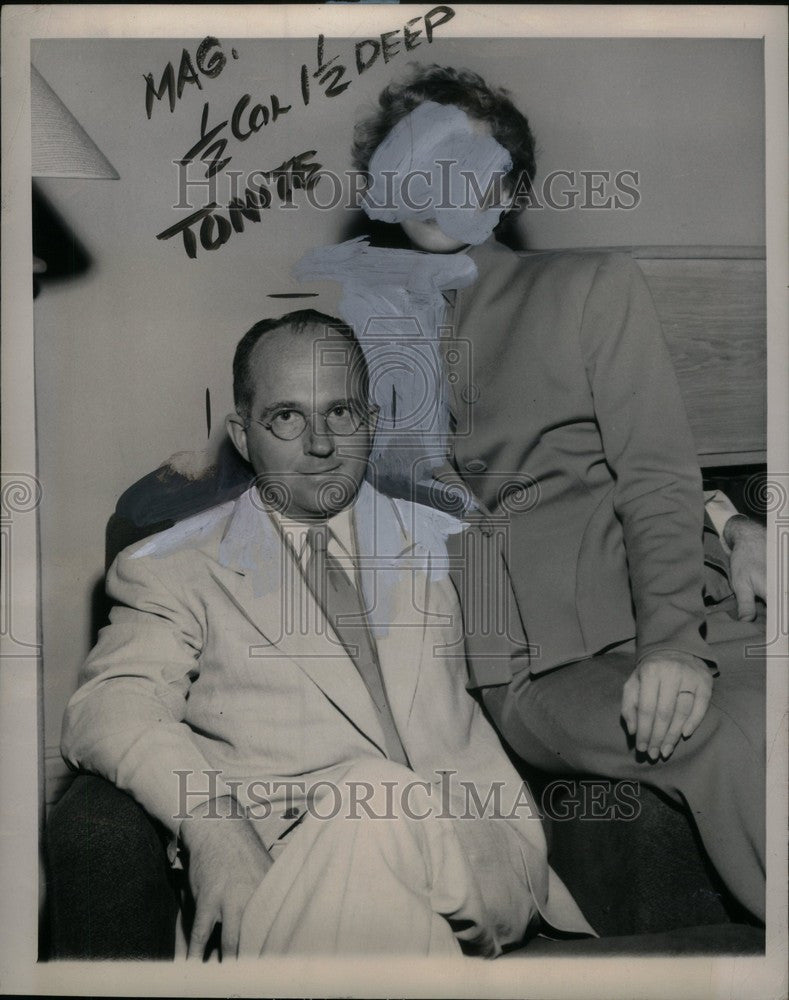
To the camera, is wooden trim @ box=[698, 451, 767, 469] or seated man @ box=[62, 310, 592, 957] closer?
seated man @ box=[62, 310, 592, 957]

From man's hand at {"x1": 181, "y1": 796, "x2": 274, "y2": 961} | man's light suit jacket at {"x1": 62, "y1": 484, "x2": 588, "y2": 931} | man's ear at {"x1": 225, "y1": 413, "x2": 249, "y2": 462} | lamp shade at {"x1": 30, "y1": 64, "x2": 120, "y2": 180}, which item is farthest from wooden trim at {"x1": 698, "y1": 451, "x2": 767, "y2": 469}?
lamp shade at {"x1": 30, "y1": 64, "x2": 120, "y2": 180}

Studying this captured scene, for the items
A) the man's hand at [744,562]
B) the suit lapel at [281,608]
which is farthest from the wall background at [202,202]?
the man's hand at [744,562]

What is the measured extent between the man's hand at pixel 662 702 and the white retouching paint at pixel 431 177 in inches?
39.4

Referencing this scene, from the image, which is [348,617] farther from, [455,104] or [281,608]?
[455,104]

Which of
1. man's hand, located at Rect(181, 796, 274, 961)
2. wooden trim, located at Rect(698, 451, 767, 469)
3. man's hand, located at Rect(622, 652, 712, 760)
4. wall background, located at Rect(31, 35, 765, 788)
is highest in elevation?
wall background, located at Rect(31, 35, 765, 788)

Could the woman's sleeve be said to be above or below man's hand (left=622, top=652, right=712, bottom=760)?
above

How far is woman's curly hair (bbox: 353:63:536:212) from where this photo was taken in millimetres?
2098

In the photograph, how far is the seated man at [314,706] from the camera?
2.00 m

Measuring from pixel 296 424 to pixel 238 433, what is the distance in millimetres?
129

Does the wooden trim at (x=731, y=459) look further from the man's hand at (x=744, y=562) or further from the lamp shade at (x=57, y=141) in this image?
the lamp shade at (x=57, y=141)

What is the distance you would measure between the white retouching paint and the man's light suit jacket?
65 centimetres

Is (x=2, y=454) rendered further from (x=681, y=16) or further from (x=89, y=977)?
(x=681, y=16)

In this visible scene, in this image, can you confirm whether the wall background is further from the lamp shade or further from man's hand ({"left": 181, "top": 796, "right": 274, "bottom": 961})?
man's hand ({"left": 181, "top": 796, "right": 274, "bottom": 961})

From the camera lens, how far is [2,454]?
2.12m
